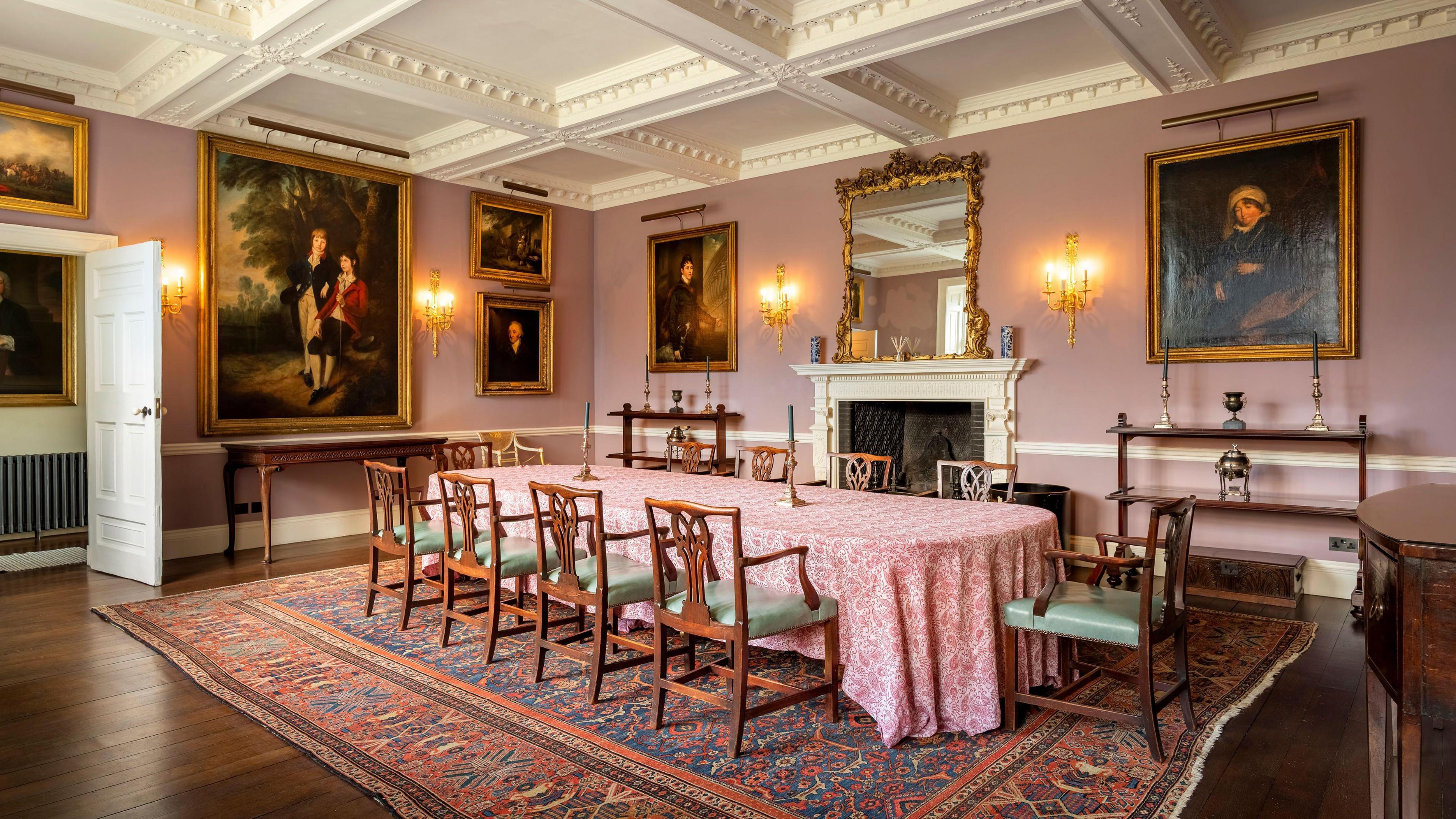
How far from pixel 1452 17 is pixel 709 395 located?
627cm

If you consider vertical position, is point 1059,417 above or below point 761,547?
above

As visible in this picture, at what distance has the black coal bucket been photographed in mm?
6102

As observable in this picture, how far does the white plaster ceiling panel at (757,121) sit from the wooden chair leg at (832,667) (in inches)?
170

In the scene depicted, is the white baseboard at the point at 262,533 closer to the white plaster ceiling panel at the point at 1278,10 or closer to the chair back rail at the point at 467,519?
the chair back rail at the point at 467,519

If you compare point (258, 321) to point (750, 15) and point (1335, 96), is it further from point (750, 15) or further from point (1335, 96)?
point (1335, 96)

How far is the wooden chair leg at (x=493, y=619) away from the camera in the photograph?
169 inches

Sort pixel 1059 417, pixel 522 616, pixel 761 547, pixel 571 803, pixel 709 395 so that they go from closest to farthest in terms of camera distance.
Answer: pixel 571 803 < pixel 761 547 < pixel 522 616 < pixel 1059 417 < pixel 709 395

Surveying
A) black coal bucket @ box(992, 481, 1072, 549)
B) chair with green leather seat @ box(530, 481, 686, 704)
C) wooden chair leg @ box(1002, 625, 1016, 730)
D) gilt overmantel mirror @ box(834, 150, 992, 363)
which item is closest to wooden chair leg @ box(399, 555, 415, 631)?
chair with green leather seat @ box(530, 481, 686, 704)

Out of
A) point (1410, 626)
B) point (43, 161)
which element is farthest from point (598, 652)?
point (43, 161)

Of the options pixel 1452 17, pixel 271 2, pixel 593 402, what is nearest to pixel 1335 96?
pixel 1452 17

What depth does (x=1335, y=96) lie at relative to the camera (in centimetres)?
545

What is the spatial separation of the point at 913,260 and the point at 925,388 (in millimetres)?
1103

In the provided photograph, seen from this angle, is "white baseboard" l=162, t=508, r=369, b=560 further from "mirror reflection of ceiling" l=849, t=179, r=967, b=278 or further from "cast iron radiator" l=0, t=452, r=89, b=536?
"mirror reflection of ceiling" l=849, t=179, r=967, b=278

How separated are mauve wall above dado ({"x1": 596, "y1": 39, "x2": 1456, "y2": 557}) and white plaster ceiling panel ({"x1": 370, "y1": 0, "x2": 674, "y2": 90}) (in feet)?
8.37
